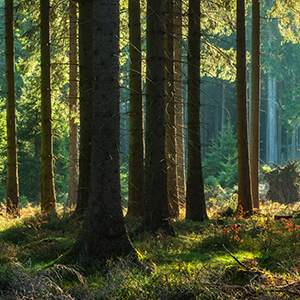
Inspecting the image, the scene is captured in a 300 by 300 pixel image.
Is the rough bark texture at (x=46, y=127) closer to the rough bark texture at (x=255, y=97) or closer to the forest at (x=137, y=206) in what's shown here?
the forest at (x=137, y=206)

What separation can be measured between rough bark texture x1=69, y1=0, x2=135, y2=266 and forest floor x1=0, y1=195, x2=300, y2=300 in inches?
20.4

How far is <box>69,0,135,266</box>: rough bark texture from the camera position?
556 centimetres

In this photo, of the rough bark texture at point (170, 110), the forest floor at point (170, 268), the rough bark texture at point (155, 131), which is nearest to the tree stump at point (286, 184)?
the rough bark texture at point (170, 110)

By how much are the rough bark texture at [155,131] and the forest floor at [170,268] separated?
0.57 meters

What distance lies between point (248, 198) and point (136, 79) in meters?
5.45

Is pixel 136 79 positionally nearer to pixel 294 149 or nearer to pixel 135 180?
pixel 135 180

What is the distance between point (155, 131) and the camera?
7.45m

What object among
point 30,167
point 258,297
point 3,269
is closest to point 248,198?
point 258,297

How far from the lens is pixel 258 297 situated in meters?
3.81

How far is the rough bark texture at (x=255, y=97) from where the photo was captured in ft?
39.7

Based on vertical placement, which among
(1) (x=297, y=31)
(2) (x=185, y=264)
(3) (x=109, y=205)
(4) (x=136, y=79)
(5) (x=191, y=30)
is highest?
(1) (x=297, y=31)

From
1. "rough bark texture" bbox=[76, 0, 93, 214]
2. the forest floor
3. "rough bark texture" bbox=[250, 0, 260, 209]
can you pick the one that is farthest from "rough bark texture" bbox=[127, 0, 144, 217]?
"rough bark texture" bbox=[250, 0, 260, 209]

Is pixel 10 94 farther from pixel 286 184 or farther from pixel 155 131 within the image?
pixel 286 184

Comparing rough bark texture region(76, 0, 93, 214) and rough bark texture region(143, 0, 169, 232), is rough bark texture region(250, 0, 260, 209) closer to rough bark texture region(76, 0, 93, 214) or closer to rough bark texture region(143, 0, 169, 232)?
rough bark texture region(143, 0, 169, 232)
